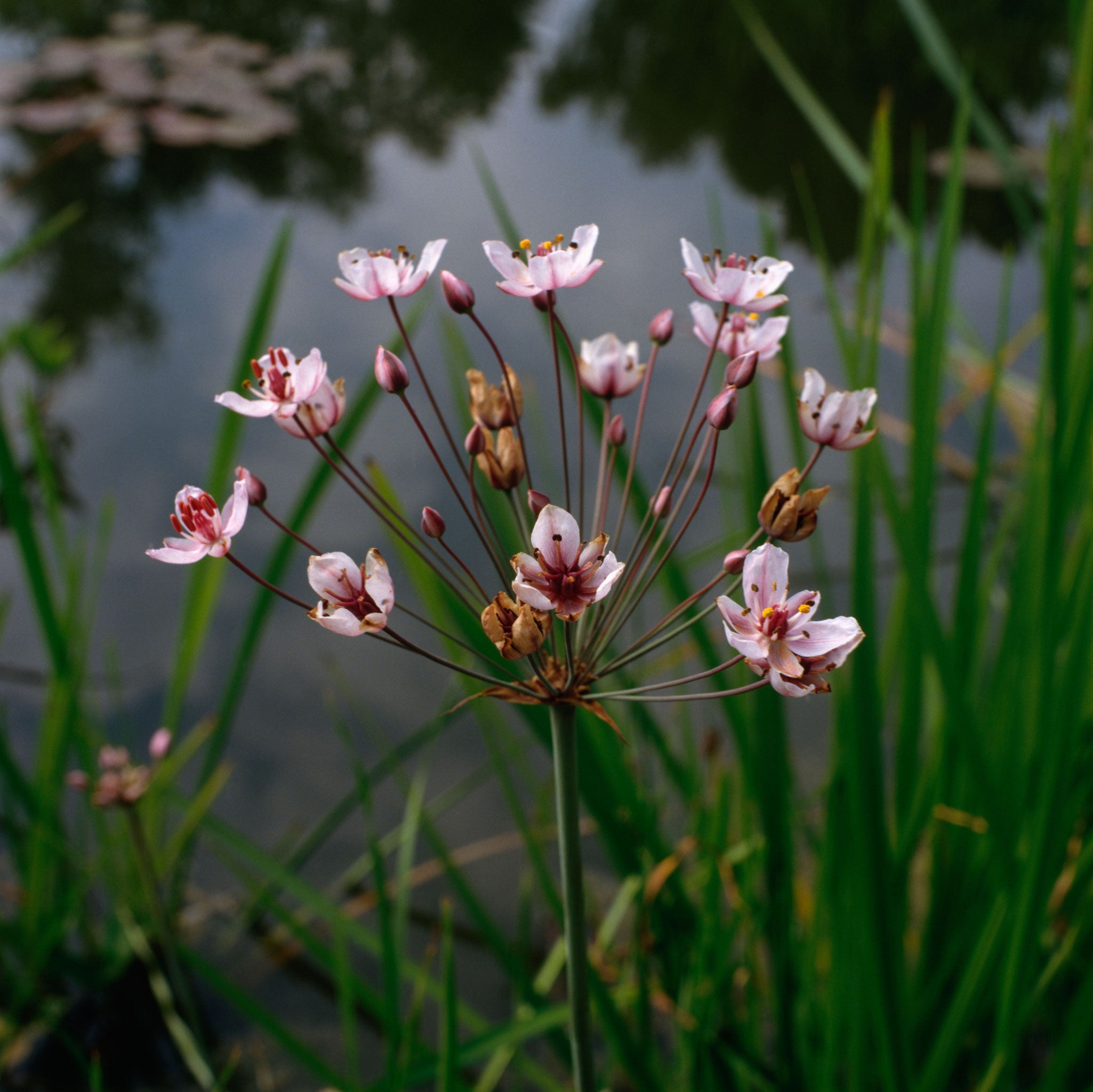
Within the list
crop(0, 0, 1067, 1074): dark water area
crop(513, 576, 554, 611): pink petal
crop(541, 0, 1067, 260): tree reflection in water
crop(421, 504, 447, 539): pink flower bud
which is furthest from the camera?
crop(541, 0, 1067, 260): tree reflection in water

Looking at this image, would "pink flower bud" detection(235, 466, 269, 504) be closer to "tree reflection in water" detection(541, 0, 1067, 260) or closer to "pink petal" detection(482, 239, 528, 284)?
"pink petal" detection(482, 239, 528, 284)

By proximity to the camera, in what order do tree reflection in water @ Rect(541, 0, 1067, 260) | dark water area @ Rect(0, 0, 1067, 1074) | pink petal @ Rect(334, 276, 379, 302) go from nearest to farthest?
pink petal @ Rect(334, 276, 379, 302)
dark water area @ Rect(0, 0, 1067, 1074)
tree reflection in water @ Rect(541, 0, 1067, 260)

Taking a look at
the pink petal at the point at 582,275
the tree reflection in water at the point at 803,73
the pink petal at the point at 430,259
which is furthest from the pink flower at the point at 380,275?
the tree reflection in water at the point at 803,73

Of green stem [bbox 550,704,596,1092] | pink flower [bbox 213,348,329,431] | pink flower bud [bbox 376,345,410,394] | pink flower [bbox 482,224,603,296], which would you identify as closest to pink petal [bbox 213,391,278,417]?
pink flower [bbox 213,348,329,431]

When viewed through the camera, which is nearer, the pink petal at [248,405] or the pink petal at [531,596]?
the pink petal at [531,596]

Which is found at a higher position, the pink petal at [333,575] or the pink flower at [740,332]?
the pink flower at [740,332]

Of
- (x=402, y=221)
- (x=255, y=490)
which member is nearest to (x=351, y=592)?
(x=255, y=490)

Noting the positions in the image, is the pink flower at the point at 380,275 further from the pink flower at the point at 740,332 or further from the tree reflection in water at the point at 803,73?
the tree reflection in water at the point at 803,73
